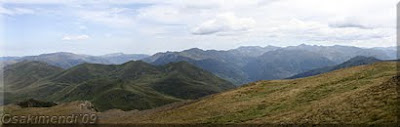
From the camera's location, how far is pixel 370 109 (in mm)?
31094

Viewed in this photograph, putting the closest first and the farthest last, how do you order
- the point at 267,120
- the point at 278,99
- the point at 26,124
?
the point at 267,120 → the point at 278,99 → the point at 26,124

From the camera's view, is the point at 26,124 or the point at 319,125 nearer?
the point at 319,125

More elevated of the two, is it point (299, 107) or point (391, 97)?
point (391, 97)

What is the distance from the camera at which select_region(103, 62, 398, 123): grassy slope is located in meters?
31.5

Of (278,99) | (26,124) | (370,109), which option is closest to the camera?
(370,109)

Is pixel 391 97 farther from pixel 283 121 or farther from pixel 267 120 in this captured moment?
pixel 267 120

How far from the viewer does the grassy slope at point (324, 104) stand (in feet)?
104

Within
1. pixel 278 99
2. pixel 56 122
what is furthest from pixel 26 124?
pixel 278 99

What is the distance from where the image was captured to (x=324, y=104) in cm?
3931

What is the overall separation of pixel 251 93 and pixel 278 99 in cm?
1426

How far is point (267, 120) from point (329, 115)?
733 cm

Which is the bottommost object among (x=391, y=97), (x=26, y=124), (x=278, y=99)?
(x=26, y=124)

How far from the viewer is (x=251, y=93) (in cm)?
6644

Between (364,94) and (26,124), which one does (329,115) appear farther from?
(26,124)
